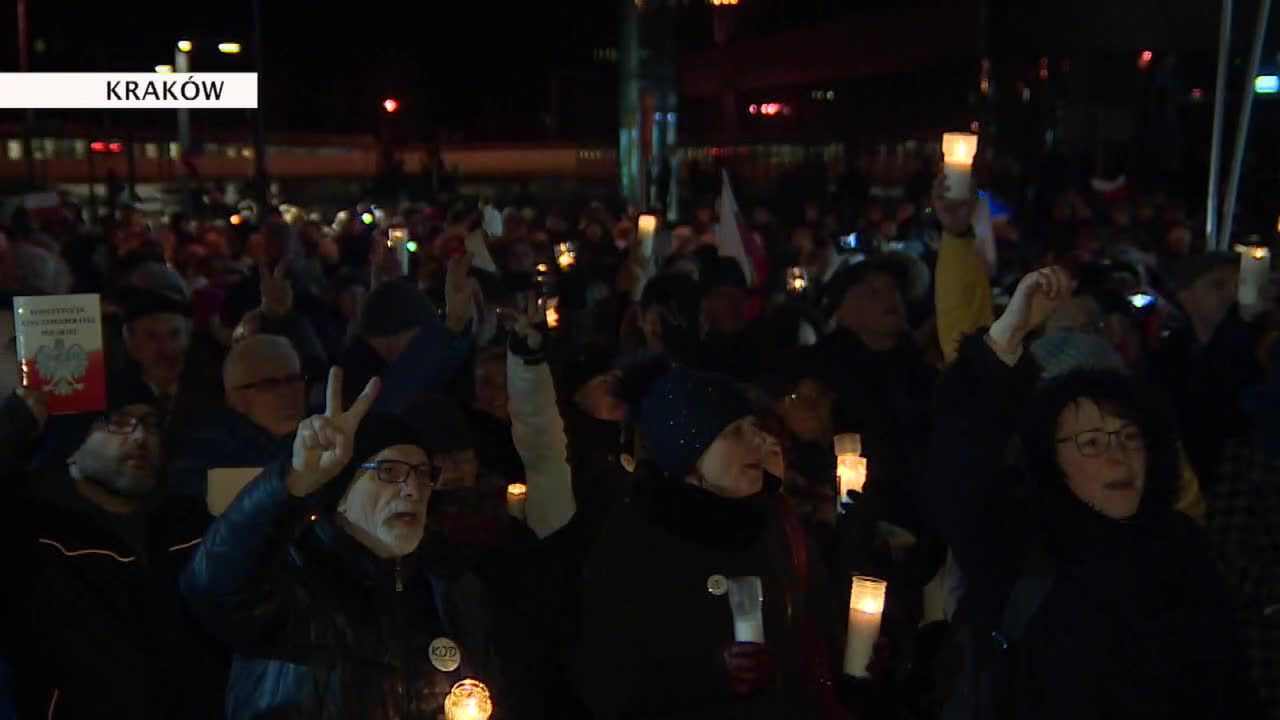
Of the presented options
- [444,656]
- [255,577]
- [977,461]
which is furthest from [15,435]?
[977,461]

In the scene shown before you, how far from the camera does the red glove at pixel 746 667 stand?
3.98 meters

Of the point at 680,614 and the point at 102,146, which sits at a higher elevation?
the point at 102,146

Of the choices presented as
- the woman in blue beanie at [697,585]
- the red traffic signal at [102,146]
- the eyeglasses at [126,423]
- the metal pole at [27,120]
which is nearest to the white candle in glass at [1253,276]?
the woman in blue beanie at [697,585]

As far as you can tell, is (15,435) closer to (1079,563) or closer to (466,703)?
(466,703)

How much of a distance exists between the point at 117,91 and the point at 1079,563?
266 inches

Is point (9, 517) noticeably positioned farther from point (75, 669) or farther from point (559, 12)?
point (559, 12)

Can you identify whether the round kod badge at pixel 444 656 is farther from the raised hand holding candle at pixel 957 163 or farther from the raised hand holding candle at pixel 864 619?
the raised hand holding candle at pixel 957 163

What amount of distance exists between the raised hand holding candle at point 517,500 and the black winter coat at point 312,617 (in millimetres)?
1007

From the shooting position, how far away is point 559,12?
46.6 meters

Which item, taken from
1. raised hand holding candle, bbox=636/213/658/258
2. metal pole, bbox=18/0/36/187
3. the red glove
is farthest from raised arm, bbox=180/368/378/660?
metal pole, bbox=18/0/36/187

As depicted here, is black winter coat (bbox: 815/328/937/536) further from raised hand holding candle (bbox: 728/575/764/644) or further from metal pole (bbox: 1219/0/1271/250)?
metal pole (bbox: 1219/0/1271/250)

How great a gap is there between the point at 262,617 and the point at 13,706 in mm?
880

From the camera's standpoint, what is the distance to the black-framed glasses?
3.93 meters

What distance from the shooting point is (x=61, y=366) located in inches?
193
